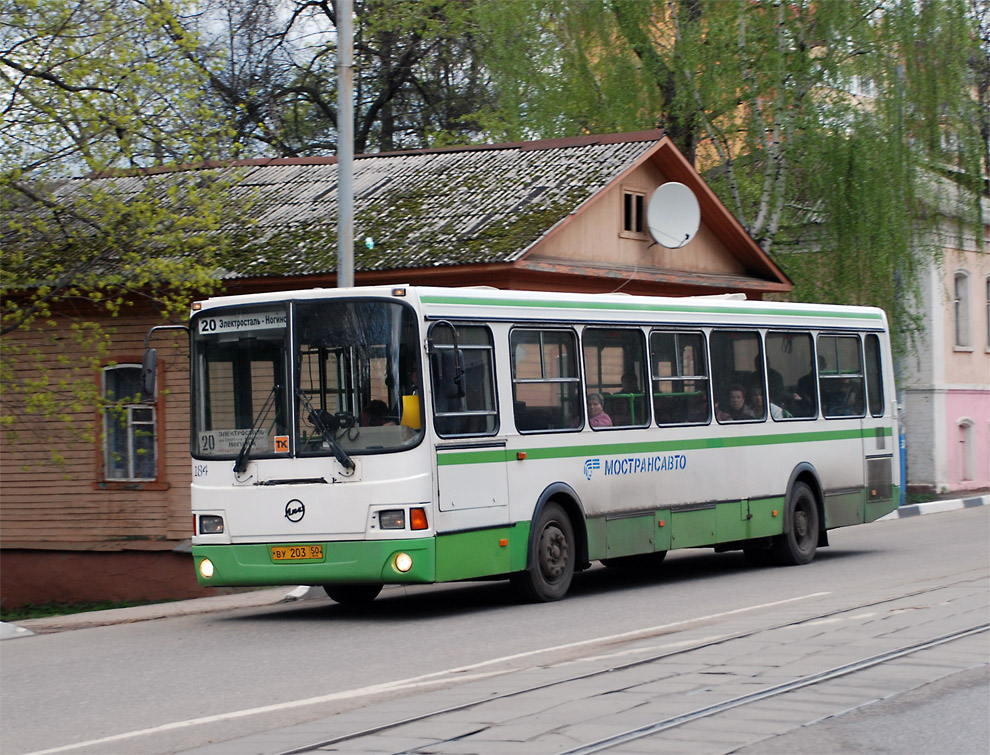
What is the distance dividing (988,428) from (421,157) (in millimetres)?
18575

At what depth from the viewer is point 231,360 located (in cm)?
1310

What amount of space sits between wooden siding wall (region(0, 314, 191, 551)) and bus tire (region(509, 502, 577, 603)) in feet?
30.1

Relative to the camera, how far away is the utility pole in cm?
1574

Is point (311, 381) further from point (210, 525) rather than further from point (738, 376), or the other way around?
point (738, 376)

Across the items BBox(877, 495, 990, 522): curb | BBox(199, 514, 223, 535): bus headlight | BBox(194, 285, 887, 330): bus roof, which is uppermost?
BBox(194, 285, 887, 330): bus roof

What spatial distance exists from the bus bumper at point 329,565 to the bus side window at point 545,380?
1.86 m

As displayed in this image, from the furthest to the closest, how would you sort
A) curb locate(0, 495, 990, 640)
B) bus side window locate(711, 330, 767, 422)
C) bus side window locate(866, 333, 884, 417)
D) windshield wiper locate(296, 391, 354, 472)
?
bus side window locate(866, 333, 884, 417), bus side window locate(711, 330, 767, 422), curb locate(0, 495, 990, 640), windshield wiper locate(296, 391, 354, 472)

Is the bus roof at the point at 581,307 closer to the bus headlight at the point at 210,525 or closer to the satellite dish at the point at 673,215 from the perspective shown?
the bus headlight at the point at 210,525

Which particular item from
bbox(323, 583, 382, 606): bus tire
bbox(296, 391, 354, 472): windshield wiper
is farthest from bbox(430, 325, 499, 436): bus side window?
bbox(323, 583, 382, 606): bus tire

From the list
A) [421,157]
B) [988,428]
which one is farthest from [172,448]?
[988,428]

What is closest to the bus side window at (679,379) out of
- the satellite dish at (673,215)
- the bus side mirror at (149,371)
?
the bus side mirror at (149,371)

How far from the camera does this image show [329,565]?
1239cm

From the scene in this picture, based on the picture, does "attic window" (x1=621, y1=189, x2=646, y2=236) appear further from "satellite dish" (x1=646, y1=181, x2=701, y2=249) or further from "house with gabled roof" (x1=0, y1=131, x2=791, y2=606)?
"satellite dish" (x1=646, y1=181, x2=701, y2=249)

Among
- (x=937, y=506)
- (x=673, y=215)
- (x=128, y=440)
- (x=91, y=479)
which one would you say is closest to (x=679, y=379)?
(x=673, y=215)
